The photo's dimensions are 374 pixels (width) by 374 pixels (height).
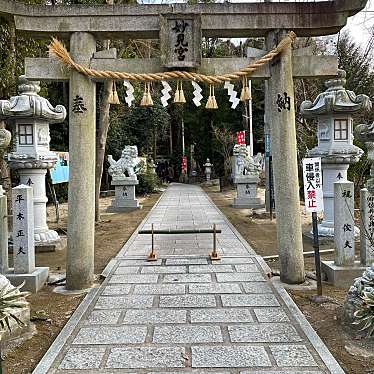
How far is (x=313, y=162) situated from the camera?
23.1 ft

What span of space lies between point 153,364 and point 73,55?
4979mm

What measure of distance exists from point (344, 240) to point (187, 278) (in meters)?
2.74

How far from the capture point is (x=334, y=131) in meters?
11.3

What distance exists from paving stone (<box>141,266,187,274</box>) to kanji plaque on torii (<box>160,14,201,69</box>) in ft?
12.2

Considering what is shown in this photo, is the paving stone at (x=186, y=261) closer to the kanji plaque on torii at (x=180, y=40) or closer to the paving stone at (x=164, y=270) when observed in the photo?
the paving stone at (x=164, y=270)

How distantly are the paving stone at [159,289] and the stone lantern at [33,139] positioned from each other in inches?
179

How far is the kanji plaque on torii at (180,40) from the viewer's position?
268 inches

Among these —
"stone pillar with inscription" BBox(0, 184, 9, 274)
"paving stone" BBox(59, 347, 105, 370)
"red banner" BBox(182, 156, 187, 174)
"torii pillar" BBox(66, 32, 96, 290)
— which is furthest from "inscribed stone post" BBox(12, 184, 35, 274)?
"red banner" BBox(182, 156, 187, 174)

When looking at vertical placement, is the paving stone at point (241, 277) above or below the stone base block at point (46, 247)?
below

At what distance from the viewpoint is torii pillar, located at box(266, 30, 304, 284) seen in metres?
7.11

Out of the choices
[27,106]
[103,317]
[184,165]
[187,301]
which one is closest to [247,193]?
[27,106]

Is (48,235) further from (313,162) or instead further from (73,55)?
(313,162)

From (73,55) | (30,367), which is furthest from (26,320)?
(73,55)

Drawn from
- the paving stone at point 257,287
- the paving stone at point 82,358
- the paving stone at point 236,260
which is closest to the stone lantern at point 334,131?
the paving stone at point 236,260
